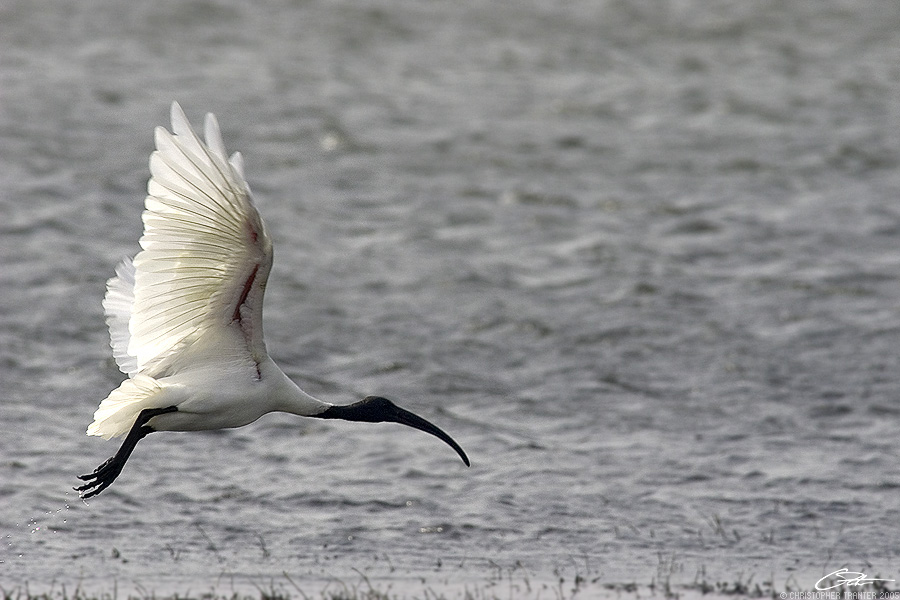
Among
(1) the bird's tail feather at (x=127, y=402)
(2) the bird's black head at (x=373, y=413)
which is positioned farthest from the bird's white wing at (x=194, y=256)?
(2) the bird's black head at (x=373, y=413)

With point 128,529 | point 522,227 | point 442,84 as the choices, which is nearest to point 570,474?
point 128,529

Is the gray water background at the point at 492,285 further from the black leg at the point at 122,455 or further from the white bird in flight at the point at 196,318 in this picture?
the white bird in flight at the point at 196,318

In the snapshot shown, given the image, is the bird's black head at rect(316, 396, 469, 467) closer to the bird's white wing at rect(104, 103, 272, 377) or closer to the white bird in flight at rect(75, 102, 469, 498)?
the white bird in flight at rect(75, 102, 469, 498)

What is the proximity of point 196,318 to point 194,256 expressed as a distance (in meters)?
0.46

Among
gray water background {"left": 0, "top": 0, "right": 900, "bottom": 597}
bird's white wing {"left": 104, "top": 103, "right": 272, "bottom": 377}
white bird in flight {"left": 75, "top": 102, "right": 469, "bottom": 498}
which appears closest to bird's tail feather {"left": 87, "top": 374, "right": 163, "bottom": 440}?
white bird in flight {"left": 75, "top": 102, "right": 469, "bottom": 498}

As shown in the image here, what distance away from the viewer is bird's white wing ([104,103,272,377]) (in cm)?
614

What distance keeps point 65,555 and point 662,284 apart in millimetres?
6725

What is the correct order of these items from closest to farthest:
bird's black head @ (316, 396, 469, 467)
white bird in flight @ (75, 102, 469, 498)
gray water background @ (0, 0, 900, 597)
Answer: white bird in flight @ (75, 102, 469, 498), bird's black head @ (316, 396, 469, 467), gray water background @ (0, 0, 900, 597)

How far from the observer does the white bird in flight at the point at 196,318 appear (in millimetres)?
6250

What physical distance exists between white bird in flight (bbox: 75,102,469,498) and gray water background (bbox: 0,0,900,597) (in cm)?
88

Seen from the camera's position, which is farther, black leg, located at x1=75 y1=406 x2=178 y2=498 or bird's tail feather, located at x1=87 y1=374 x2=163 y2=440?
bird's tail feather, located at x1=87 y1=374 x2=163 y2=440

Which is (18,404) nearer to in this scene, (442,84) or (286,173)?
(286,173)

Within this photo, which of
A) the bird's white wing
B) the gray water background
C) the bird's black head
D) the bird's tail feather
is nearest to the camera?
the bird's white wing


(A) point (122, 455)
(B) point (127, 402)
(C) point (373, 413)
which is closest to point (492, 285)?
(C) point (373, 413)
